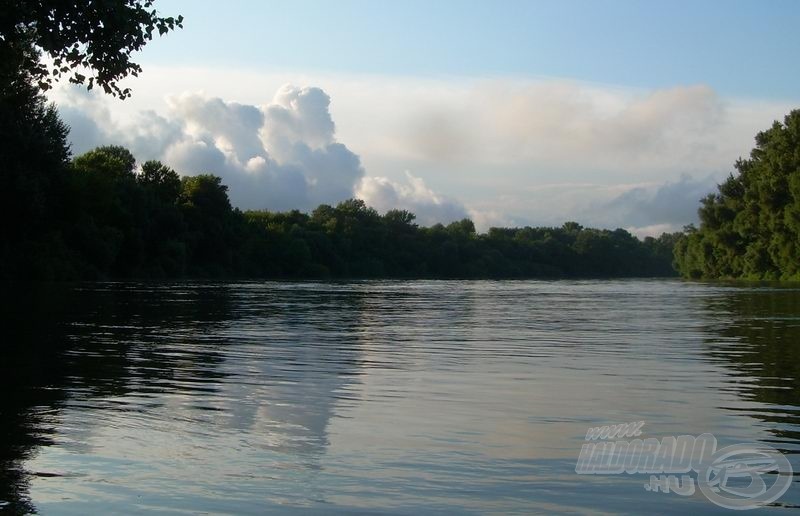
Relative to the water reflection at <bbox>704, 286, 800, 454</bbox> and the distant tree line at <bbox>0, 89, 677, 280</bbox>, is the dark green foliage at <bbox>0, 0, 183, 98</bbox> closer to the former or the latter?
the water reflection at <bbox>704, 286, 800, 454</bbox>

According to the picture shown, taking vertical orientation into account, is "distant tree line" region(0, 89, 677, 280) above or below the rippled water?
above

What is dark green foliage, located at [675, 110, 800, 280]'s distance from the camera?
10725 cm

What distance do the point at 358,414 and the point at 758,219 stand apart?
374ft

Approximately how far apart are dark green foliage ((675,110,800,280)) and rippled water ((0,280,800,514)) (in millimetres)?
90973

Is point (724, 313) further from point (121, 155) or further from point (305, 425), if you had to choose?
point (121, 155)

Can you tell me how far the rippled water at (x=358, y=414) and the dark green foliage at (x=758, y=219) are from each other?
90973 mm

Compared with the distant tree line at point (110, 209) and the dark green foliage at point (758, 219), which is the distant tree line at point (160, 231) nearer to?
the distant tree line at point (110, 209)

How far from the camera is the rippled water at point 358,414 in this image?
685cm

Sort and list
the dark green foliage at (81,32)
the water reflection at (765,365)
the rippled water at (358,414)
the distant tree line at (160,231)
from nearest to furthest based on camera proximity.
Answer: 1. the rippled water at (358,414)
2. the water reflection at (765,365)
3. the dark green foliage at (81,32)
4. the distant tree line at (160,231)

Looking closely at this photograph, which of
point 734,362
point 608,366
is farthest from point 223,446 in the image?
point 734,362

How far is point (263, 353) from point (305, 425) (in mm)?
8140

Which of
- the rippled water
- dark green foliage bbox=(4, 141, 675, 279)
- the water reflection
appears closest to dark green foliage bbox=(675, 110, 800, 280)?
dark green foliage bbox=(4, 141, 675, 279)

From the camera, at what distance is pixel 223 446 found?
333 inches

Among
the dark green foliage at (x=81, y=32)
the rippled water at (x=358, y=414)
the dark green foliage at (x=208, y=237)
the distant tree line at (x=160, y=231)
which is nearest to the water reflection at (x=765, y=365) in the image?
the rippled water at (x=358, y=414)
